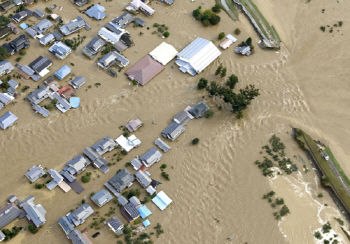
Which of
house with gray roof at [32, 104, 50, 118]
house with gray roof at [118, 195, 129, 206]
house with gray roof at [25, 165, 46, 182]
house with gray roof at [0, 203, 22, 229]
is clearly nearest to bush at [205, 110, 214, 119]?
house with gray roof at [118, 195, 129, 206]

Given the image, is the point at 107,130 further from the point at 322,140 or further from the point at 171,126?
the point at 322,140

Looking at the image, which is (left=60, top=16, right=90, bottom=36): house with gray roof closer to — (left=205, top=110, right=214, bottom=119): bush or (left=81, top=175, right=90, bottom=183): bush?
(left=205, top=110, right=214, bottom=119): bush

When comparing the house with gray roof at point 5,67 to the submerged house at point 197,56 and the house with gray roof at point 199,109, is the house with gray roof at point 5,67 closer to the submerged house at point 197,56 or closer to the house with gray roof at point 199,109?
the submerged house at point 197,56

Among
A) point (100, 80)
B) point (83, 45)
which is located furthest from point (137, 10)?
point (100, 80)

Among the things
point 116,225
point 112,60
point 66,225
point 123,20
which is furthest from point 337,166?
point 123,20

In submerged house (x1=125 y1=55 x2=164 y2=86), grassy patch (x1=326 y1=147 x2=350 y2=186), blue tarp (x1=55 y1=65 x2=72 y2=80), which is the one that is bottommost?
grassy patch (x1=326 y1=147 x2=350 y2=186)

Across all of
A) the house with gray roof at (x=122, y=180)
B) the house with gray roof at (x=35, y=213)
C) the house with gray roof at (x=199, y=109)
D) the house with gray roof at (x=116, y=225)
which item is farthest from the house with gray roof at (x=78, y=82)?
the house with gray roof at (x=116, y=225)

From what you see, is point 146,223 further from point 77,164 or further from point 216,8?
point 216,8

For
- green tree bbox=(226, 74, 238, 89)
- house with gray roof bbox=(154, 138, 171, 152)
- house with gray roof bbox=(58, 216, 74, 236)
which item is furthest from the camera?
green tree bbox=(226, 74, 238, 89)
